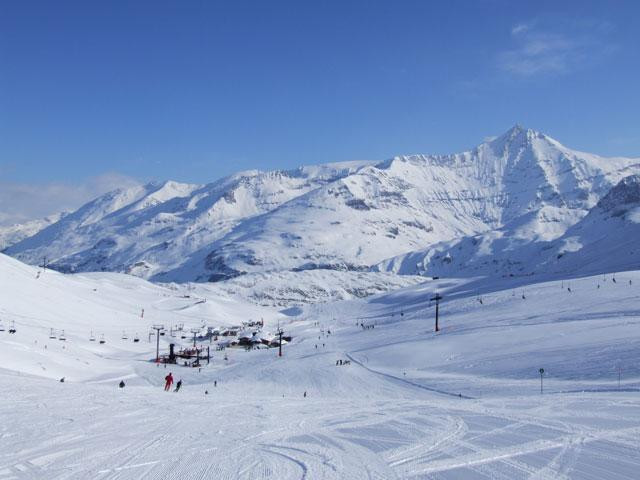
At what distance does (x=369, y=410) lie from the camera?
21.4 m

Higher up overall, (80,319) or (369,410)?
(80,319)

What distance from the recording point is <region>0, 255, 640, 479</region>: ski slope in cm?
1197

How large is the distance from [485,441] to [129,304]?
127436 millimetres

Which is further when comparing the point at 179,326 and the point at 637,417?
the point at 179,326

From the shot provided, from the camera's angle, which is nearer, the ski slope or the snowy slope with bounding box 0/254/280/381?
the ski slope

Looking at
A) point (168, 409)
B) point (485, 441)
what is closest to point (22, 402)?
point (168, 409)

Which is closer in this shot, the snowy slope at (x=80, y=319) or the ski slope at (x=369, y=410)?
the ski slope at (x=369, y=410)

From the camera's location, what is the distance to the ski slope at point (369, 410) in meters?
12.0

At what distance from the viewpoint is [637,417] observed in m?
17.2

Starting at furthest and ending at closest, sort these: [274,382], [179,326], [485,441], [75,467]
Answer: [179,326]
[274,382]
[485,441]
[75,467]

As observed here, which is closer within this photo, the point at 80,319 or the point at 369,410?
the point at 369,410

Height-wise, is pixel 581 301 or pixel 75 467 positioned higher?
pixel 581 301

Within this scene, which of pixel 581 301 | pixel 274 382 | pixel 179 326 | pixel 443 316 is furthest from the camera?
pixel 179 326

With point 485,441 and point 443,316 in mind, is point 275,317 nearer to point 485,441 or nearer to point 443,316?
point 443,316
